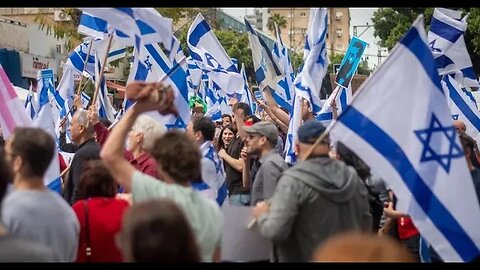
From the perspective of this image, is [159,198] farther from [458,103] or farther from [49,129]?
[458,103]

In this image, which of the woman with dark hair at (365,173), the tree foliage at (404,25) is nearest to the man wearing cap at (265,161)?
the woman with dark hair at (365,173)

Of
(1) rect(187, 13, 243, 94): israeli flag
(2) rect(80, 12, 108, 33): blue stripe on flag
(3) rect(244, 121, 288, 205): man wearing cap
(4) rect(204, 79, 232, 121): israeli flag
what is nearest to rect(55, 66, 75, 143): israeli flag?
(1) rect(187, 13, 243, 94): israeli flag

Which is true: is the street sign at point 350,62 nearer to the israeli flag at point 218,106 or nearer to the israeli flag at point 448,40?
the israeli flag at point 448,40

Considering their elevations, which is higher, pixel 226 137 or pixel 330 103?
pixel 330 103

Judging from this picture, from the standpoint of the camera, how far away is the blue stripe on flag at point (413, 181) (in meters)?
4.29

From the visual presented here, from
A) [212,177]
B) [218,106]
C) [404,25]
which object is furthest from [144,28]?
[404,25]

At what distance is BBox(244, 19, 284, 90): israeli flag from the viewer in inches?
403

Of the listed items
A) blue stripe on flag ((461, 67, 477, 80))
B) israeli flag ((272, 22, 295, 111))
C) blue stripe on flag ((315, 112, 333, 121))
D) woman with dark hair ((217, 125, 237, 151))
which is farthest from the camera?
israeli flag ((272, 22, 295, 111))

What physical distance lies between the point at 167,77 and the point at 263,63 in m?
4.50

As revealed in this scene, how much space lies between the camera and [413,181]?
14.2ft

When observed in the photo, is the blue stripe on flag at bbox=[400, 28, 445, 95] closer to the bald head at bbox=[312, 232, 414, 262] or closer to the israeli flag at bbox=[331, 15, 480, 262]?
the israeli flag at bbox=[331, 15, 480, 262]

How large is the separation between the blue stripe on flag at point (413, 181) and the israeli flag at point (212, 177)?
1626 mm

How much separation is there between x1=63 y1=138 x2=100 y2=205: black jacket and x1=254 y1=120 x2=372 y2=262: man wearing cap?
2094 mm
